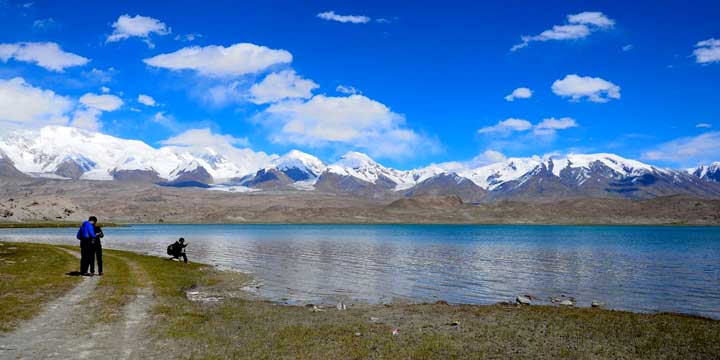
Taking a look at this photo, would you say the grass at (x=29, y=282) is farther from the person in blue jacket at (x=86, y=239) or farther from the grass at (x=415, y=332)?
the grass at (x=415, y=332)

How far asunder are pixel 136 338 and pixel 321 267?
41.5 meters

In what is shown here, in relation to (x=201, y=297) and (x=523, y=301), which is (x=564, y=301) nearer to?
(x=523, y=301)

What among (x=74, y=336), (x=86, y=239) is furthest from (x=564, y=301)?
(x=86, y=239)

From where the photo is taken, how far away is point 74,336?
20031 mm

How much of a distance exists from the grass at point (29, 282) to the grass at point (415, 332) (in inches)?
124

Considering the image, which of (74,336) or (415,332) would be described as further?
(415,332)

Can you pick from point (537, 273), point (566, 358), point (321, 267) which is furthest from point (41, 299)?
point (537, 273)

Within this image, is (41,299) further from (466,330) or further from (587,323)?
(587,323)

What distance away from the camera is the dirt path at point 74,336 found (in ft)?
58.3

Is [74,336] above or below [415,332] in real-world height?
above

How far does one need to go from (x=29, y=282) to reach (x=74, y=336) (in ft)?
50.8

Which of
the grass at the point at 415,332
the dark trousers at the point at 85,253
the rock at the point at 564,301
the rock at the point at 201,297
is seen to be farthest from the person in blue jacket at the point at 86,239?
the rock at the point at 564,301

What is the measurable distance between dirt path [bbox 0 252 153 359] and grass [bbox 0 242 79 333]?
0.83 metres

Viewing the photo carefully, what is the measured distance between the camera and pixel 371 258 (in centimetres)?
7462
